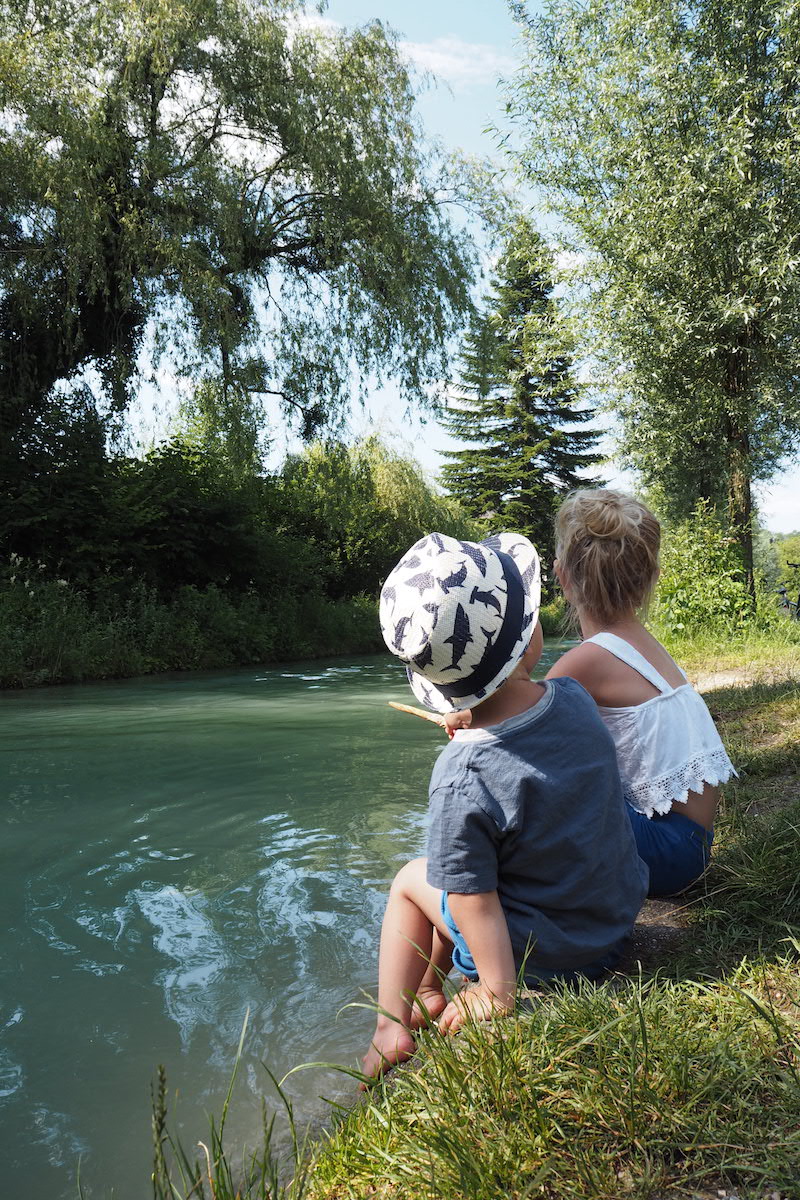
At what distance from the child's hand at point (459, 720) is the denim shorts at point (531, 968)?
1.17 ft

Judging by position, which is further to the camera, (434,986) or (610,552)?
(610,552)

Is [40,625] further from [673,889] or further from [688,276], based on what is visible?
[673,889]

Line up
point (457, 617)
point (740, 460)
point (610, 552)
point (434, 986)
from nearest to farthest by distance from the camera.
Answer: point (457, 617) < point (434, 986) < point (610, 552) < point (740, 460)

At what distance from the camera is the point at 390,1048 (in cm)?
202

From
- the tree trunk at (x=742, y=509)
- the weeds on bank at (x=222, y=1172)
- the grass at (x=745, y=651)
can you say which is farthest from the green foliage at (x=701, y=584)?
the weeds on bank at (x=222, y=1172)

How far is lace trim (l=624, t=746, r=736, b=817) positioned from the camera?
2523mm

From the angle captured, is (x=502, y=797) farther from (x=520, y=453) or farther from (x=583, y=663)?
(x=520, y=453)

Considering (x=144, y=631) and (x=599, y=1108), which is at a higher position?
(x=144, y=631)

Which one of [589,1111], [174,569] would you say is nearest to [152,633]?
[174,569]

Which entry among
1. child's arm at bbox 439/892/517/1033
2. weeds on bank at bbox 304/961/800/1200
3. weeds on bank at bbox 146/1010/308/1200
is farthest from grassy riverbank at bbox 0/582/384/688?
weeds on bank at bbox 304/961/800/1200

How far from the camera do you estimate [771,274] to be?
10.7m

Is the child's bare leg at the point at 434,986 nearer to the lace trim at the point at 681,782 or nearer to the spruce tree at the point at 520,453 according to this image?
the lace trim at the point at 681,782

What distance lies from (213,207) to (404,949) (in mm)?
13826

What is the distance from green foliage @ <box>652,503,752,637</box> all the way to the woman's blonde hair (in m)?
8.49
